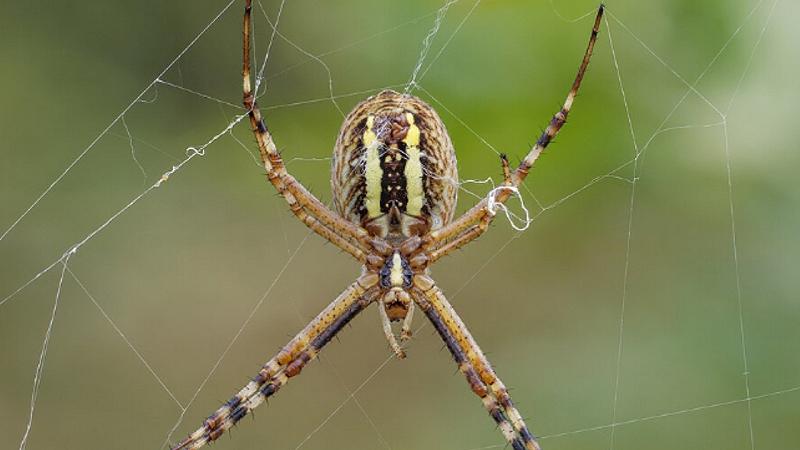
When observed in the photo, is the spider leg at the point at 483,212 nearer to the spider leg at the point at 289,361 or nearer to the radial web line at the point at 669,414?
the spider leg at the point at 289,361

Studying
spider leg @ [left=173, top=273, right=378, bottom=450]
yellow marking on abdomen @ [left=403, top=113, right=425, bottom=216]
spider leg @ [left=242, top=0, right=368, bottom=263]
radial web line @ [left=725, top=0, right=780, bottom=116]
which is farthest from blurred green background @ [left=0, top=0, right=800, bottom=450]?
yellow marking on abdomen @ [left=403, top=113, right=425, bottom=216]

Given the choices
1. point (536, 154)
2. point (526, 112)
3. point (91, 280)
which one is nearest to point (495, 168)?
point (526, 112)

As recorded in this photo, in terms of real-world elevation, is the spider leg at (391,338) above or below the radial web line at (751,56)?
below

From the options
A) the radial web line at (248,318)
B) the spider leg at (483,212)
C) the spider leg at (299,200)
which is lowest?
the spider leg at (483,212)

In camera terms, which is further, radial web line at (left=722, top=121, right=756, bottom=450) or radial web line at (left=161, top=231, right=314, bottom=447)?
radial web line at (left=161, top=231, right=314, bottom=447)

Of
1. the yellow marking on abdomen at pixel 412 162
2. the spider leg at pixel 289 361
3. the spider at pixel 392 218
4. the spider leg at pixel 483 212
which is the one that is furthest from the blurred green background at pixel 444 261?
the yellow marking on abdomen at pixel 412 162

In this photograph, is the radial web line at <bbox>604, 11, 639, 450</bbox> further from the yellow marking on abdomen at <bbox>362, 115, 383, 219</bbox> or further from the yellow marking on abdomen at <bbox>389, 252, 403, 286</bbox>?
the yellow marking on abdomen at <bbox>362, 115, 383, 219</bbox>

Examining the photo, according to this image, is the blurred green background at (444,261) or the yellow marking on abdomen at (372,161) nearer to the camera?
the yellow marking on abdomen at (372,161)

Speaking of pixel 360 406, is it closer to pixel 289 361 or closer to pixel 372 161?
pixel 289 361
